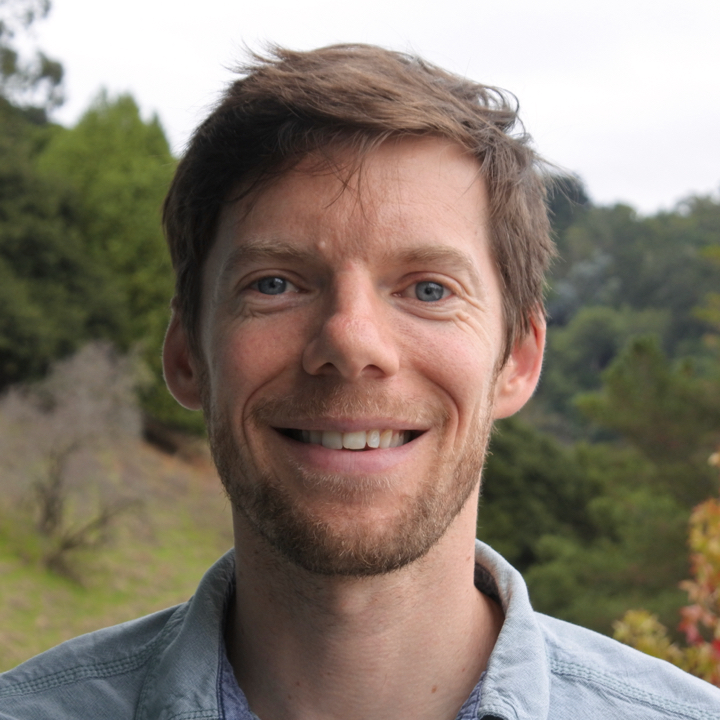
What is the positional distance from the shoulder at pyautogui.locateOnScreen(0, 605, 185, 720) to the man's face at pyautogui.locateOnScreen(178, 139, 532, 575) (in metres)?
0.33

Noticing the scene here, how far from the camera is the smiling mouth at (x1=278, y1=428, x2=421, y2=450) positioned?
4.38 ft

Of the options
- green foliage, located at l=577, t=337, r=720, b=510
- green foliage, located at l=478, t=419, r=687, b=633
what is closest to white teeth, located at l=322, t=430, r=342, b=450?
green foliage, located at l=478, t=419, r=687, b=633

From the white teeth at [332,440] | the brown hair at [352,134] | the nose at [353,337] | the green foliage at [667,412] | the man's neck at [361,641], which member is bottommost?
the green foliage at [667,412]

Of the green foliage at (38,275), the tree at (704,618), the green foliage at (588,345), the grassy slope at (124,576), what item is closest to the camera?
the tree at (704,618)

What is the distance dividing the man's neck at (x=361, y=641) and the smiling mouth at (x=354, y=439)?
0.58 ft

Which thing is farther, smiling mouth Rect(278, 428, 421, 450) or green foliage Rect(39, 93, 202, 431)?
green foliage Rect(39, 93, 202, 431)

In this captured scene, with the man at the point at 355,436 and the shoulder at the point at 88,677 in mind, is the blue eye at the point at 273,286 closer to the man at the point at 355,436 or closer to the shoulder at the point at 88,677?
the man at the point at 355,436

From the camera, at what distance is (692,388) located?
351 inches

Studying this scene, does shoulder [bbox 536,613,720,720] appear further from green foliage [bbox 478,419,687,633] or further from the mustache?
green foliage [bbox 478,419,687,633]

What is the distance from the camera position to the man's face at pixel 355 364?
131 centimetres

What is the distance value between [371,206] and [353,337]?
220 mm

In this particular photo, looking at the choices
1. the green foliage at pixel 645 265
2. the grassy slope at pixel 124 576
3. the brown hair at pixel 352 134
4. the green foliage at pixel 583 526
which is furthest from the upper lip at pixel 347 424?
the green foliage at pixel 645 265

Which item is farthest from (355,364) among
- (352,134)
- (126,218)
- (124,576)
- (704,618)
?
(126,218)


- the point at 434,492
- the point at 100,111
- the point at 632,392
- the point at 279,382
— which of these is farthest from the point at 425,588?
the point at 100,111
